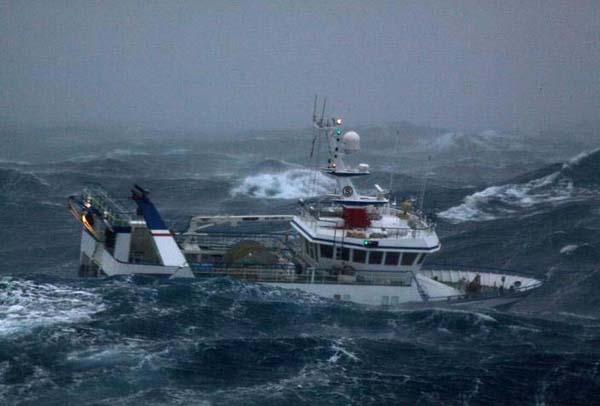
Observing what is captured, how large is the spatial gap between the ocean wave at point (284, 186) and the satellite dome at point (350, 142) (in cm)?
3262

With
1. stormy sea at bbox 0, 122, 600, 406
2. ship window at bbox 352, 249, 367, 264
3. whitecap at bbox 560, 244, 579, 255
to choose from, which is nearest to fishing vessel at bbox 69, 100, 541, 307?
ship window at bbox 352, 249, 367, 264

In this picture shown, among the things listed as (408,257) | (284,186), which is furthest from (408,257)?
(284,186)

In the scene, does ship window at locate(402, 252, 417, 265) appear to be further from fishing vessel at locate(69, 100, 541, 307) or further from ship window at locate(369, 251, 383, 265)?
ship window at locate(369, 251, 383, 265)

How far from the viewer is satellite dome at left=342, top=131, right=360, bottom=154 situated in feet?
113

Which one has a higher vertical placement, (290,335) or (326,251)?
(326,251)

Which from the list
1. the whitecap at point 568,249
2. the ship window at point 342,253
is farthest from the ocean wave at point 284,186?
the ship window at point 342,253

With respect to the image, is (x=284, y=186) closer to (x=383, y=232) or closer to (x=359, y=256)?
(x=383, y=232)

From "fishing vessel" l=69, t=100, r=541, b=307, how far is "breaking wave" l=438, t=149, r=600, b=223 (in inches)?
888

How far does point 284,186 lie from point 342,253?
43.7 metres

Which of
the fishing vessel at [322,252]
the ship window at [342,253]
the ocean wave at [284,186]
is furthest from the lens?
the ocean wave at [284,186]

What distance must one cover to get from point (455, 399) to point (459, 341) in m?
6.18

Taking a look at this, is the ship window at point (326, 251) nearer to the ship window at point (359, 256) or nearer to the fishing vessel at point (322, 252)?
the fishing vessel at point (322, 252)

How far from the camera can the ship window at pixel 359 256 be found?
→ 109 feet

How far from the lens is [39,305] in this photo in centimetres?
2784
